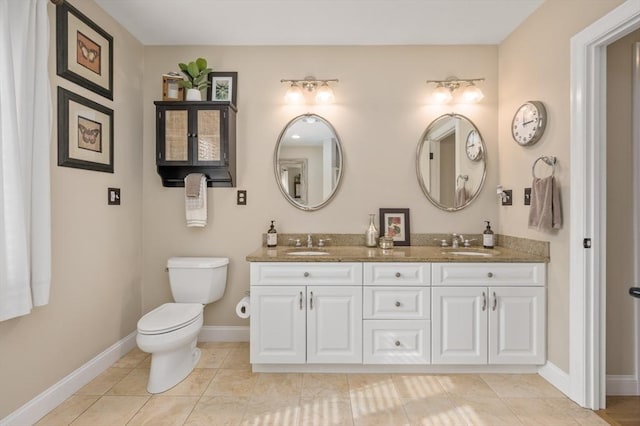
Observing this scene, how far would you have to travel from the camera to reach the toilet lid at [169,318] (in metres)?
2.07

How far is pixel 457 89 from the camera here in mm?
2848

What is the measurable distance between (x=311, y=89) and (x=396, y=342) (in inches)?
80.6

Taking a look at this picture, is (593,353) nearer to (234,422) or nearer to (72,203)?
(234,422)

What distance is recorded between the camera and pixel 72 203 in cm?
214

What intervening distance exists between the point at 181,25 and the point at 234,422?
2.73 meters

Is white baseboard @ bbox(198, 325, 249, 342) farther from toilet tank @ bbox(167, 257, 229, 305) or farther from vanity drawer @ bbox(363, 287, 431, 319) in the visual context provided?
vanity drawer @ bbox(363, 287, 431, 319)

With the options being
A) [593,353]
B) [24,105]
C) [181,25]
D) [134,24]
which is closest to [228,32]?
[181,25]

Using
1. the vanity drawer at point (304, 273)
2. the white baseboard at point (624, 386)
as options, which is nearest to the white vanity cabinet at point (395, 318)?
the vanity drawer at point (304, 273)

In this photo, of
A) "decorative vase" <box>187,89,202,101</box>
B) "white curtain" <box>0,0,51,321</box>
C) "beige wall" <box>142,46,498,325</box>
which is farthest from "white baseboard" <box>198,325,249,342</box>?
"decorative vase" <box>187,89,202,101</box>

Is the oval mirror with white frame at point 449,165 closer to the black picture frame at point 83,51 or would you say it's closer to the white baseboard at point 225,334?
the white baseboard at point 225,334

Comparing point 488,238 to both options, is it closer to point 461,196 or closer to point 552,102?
point 461,196

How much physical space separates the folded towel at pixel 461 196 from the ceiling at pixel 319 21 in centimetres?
123

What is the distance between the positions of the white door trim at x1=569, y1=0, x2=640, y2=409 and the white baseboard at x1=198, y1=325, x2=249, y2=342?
2.35 meters

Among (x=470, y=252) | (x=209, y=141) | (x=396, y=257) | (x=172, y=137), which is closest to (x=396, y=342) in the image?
(x=396, y=257)
